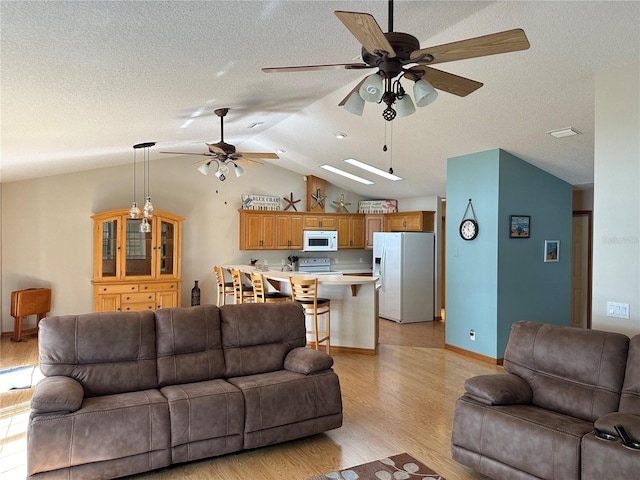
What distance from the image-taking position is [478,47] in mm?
2059

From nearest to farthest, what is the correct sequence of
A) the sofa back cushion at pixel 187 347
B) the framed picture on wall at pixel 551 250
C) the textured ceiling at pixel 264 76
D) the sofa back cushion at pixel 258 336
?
the textured ceiling at pixel 264 76 → the sofa back cushion at pixel 187 347 → the sofa back cushion at pixel 258 336 → the framed picture on wall at pixel 551 250

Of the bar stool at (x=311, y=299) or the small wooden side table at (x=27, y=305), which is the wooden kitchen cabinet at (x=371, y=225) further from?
the small wooden side table at (x=27, y=305)

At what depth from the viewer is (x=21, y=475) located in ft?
9.25

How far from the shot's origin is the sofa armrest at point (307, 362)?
339cm

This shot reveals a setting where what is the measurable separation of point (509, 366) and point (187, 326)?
240 centimetres

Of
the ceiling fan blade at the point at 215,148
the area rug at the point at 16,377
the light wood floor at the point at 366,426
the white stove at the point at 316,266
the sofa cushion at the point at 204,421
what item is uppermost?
the ceiling fan blade at the point at 215,148

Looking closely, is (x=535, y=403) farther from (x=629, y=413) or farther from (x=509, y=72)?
(x=509, y=72)

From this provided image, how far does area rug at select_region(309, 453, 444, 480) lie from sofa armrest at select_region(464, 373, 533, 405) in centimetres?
58

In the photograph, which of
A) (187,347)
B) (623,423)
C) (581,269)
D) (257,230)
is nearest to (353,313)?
(187,347)

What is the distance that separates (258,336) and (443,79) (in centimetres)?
235

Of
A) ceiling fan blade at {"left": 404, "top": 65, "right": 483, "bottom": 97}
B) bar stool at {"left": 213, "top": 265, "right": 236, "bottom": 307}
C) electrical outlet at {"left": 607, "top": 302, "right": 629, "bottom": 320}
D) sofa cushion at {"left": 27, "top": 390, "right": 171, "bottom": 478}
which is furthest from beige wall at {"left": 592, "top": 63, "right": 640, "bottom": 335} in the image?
bar stool at {"left": 213, "top": 265, "right": 236, "bottom": 307}

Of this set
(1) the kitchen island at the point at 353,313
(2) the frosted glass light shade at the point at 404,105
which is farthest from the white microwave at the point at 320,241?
(2) the frosted glass light shade at the point at 404,105

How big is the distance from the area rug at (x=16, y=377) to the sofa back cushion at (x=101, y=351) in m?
1.91

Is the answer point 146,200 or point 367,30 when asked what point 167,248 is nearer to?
point 146,200
